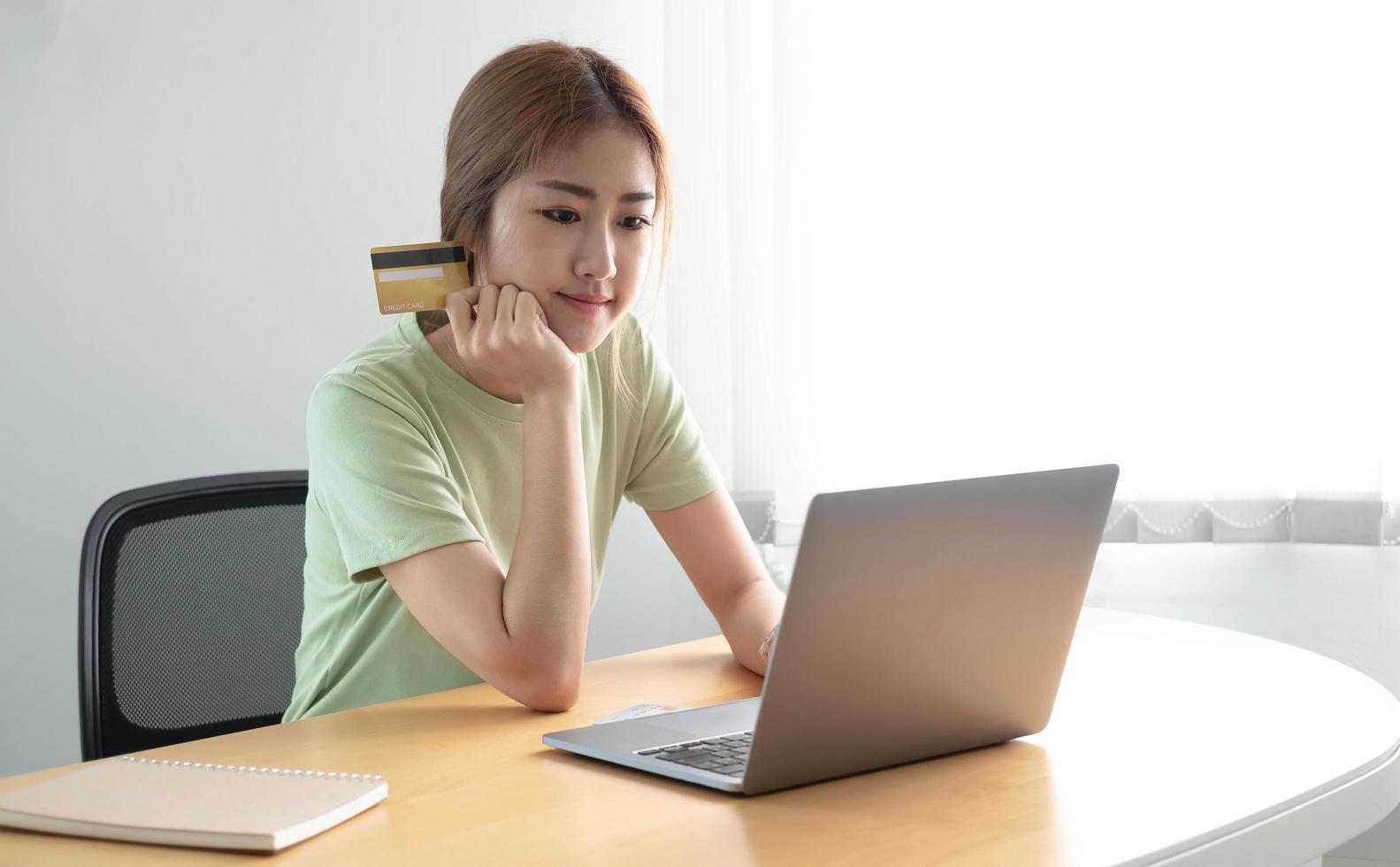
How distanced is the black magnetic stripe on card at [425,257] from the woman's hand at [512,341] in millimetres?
43

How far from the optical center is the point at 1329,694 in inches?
43.1

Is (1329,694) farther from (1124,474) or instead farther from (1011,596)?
(1124,474)

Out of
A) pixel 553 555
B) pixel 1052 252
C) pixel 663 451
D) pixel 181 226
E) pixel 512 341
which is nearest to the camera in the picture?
pixel 553 555

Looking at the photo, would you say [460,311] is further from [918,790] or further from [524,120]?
[918,790]

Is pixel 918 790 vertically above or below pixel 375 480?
below

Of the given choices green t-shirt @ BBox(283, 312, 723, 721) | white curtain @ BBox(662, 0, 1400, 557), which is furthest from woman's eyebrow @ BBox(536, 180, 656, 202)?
white curtain @ BBox(662, 0, 1400, 557)

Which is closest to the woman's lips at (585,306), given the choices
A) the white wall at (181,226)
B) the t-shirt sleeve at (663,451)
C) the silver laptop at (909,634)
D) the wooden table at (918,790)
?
the t-shirt sleeve at (663,451)

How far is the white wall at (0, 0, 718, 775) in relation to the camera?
84.1 inches

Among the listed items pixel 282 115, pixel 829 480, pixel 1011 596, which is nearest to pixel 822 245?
pixel 829 480

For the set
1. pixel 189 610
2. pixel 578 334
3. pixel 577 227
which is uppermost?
pixel 577 227

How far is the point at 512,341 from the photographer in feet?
4.13

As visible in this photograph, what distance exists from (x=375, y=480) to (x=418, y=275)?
24cm

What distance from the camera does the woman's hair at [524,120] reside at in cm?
130

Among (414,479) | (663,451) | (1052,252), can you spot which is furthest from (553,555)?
(1052,252)
